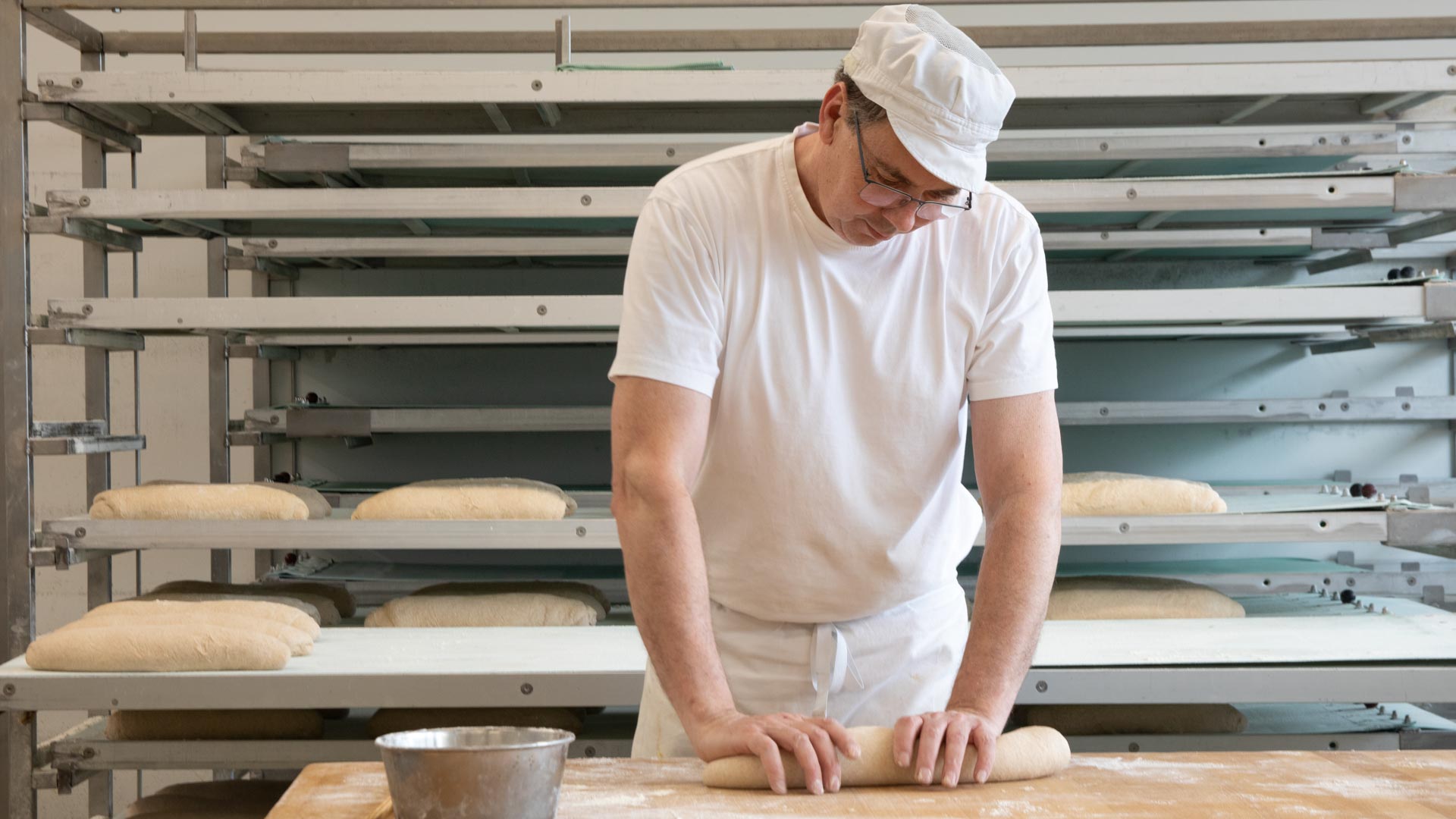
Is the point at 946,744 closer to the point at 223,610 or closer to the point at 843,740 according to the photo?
the point at 843,740

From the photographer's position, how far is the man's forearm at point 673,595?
1339mm

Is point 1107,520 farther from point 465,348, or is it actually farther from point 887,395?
point 465,348

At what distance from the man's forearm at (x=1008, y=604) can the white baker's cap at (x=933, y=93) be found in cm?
40

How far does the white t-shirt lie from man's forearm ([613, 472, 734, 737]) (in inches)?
6.7

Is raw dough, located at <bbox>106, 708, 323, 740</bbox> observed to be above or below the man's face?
below

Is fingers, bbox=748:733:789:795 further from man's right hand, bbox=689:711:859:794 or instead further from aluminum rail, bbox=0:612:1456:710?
aluminum rail, bbox=0:612:1456:710

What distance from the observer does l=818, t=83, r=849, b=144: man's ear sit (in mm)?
1380

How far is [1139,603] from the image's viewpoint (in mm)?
2850

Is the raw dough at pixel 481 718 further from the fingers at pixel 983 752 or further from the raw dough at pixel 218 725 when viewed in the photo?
the fingers at pixel 983 752

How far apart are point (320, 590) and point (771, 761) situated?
2.11 meters

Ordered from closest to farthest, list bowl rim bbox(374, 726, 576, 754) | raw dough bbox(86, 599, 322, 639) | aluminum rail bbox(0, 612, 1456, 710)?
1. bowl rim bbox(374, 726, 576, 754)
2. aluminum rail bbox(0, 612, 1456, 710)
3. raw dough bbox(86, 599, 322, 639)

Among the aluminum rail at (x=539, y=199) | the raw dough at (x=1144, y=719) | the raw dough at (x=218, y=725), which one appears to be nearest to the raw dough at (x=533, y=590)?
the raw dough at (x=218, y=725)

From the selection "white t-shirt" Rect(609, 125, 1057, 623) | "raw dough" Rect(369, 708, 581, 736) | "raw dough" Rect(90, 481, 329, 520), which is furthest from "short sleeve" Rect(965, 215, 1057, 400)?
"raw dough" Rect(90, 481, 329, 520)

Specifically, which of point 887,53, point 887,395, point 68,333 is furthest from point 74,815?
point 887,53
